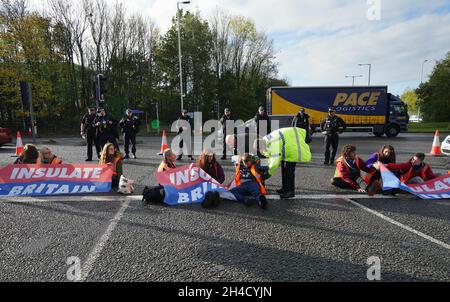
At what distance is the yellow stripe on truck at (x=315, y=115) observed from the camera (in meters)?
17.8

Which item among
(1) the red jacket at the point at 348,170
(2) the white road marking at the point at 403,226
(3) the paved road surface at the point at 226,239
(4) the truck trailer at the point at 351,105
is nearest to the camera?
(3) the paved road surface at the point at 226,239

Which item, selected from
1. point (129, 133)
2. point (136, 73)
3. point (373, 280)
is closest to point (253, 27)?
point (136, 73)

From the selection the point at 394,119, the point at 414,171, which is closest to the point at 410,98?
the point at 394,119

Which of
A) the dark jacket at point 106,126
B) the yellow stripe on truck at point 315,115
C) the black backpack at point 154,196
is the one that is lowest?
the black backpack at point 154,196

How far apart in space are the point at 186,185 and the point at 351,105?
16.1 meters

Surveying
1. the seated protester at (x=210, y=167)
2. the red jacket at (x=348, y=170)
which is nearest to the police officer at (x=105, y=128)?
the seated protester at (x=210, y=167)

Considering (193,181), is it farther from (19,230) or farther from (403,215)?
(403,215)

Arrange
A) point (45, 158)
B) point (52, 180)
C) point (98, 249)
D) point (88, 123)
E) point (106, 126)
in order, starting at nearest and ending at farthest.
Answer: point (98, 249) → point (52, 180) → point (45, 158) → point (106, 126) → point (88, 123)

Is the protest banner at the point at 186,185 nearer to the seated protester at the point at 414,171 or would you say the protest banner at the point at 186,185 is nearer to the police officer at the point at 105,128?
the seated protester at the point at 414,171

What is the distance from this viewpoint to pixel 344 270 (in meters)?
2.73

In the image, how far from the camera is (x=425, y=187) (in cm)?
525

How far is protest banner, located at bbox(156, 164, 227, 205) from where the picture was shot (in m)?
4.91

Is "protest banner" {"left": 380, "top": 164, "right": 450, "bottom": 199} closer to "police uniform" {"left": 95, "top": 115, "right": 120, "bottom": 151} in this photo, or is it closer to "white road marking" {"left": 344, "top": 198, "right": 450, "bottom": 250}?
"white road marking" {"left": 344, "top": 198, "right": 450, "bottom": 250}

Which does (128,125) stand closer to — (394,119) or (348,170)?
(348,170)
